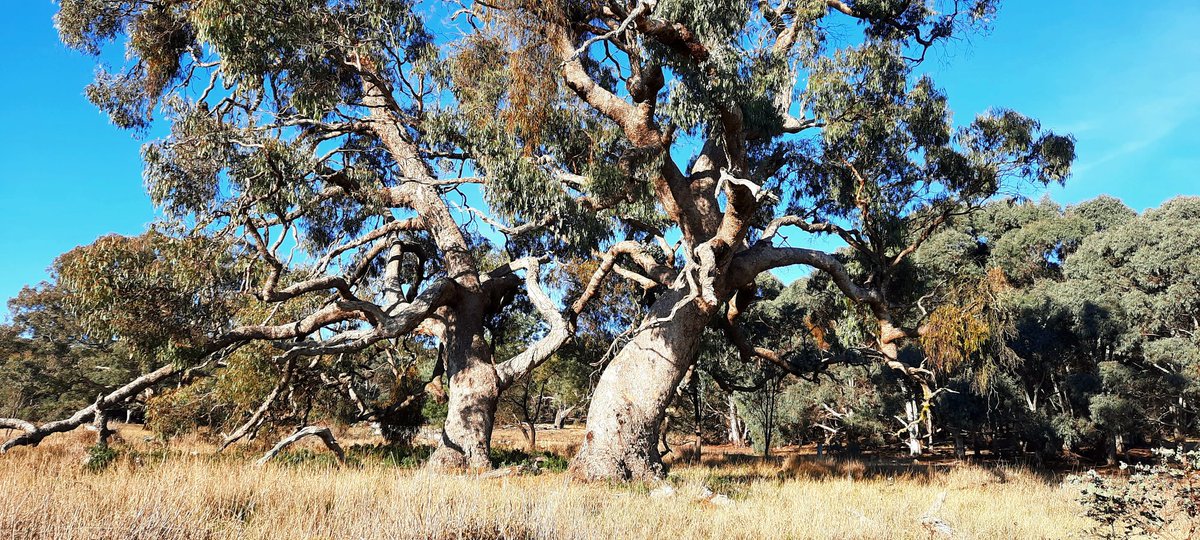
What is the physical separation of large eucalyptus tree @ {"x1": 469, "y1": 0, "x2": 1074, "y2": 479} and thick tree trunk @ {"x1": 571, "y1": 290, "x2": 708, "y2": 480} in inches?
0.8

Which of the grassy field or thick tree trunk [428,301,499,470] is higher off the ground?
thick tree trunk [428,301,499,470]

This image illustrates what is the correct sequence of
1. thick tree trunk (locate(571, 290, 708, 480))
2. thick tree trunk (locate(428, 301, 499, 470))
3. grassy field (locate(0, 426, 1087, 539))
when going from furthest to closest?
thick tree trunk (locate(428, 301, 499, 470)) → thick tree trunk (locate(571, 290, 708, 480)) → grassy field (locate(0, 426, 1087, 539))

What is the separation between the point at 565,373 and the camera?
21234 mm

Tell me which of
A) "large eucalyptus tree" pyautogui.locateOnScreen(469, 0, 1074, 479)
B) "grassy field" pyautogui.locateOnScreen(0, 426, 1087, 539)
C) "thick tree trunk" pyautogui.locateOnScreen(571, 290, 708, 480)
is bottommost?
"grassy field" pyautogui.locateOnScreen(0, 426, 1087, 539)

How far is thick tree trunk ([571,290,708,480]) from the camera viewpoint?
8.73 meters

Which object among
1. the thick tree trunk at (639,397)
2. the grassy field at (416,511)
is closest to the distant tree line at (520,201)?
the thick tree trunk at (639,397)

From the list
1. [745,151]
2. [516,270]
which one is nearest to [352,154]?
[516,270]

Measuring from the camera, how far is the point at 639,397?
29.8 feet

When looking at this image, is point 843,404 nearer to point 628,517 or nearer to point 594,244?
point 594,244

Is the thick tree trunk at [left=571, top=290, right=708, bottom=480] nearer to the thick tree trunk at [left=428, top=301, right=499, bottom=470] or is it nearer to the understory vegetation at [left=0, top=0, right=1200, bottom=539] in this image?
the understory vegetation at [left=0, top=0, right=1200, bottom=539]

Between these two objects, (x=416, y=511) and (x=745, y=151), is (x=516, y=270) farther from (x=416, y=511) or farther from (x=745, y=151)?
(x=416, y=511)

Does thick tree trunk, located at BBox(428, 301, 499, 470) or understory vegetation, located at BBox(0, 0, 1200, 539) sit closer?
understory vegetation, located at BBox(0, 0, 1200, 539)

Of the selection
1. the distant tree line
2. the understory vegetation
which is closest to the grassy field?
the understory vegetation

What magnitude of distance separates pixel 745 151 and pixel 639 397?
409 centimetres
